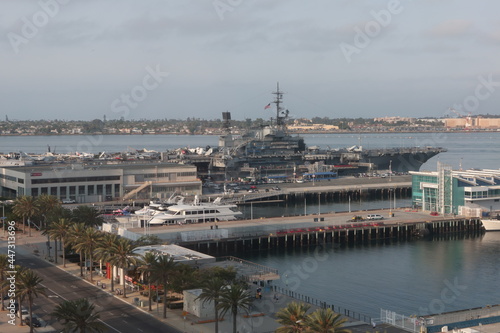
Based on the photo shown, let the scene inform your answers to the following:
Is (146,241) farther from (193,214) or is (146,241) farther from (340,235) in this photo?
(340,235)

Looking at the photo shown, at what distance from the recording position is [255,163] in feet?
314

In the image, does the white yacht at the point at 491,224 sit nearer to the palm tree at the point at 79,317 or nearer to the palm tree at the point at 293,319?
the palm tree at the point at 293,319

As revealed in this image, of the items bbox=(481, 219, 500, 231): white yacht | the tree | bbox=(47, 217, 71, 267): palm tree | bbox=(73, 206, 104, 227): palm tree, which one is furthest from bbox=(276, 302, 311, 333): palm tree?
bbox=(481, 219, 500, 231): white yacht

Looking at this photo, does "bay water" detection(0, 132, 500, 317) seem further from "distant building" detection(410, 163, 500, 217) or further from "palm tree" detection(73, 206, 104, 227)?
"palm tree" detection(73, 206, 104, 227)

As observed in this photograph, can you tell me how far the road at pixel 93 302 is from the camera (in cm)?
2923

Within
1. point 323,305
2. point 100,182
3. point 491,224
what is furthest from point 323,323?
point 100,182

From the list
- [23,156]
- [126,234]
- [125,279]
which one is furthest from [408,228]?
[23,156]

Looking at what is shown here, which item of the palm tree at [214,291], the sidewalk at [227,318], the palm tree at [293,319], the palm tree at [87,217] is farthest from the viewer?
the palm tree at [87,217]

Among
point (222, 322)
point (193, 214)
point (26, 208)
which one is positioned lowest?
point (222, 322)

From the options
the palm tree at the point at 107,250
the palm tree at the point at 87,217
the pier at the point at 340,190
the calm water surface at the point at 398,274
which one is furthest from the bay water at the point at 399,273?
the pier at the point at 340,190

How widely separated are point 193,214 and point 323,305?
87.4 feet

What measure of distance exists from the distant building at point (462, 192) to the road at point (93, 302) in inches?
1388

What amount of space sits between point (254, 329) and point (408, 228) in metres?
31.1

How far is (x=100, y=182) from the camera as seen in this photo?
73.2m
